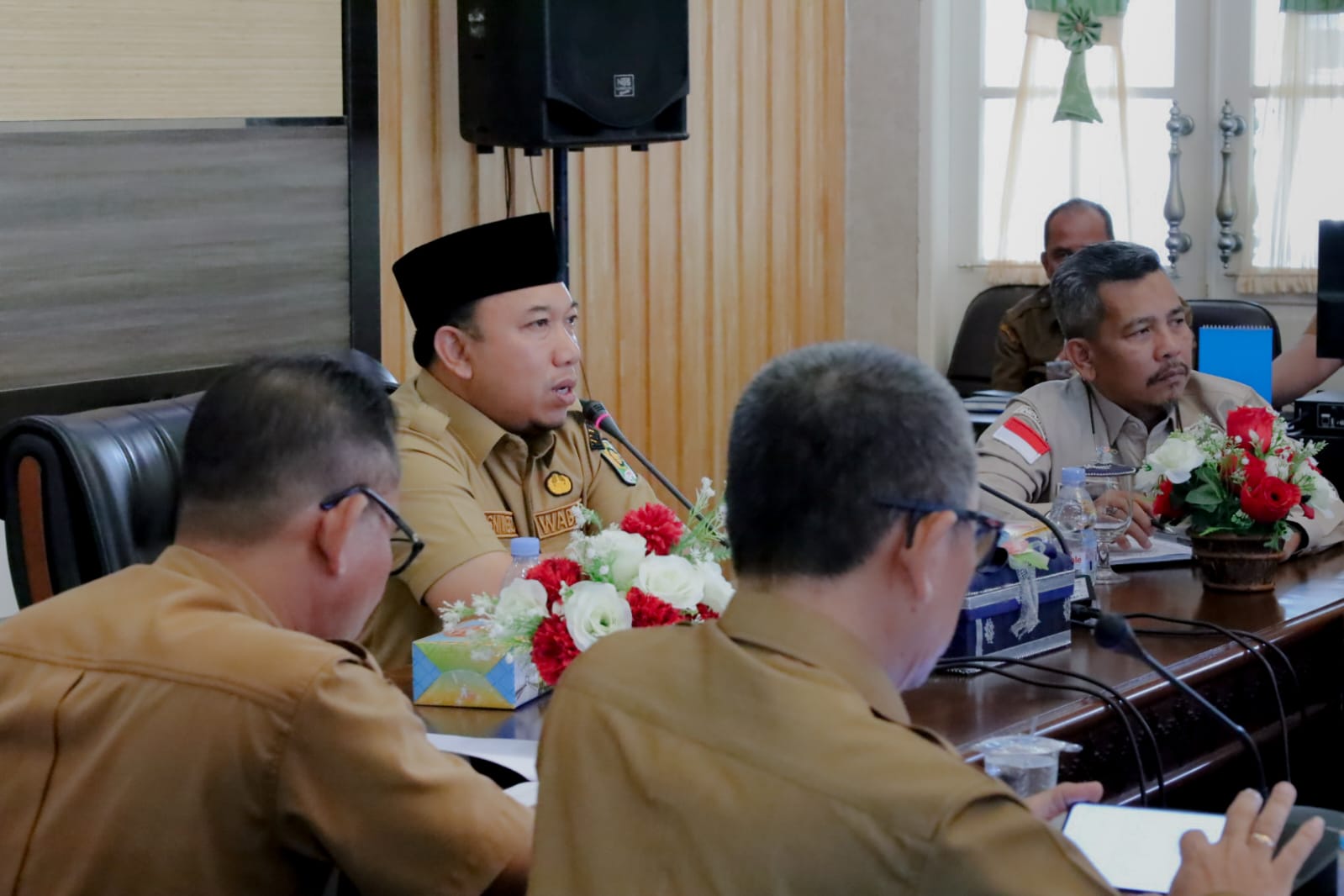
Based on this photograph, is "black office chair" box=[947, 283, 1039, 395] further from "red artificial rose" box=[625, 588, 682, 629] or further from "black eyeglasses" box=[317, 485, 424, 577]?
"black eyeglasses" box=[317, 485, 424, 577]

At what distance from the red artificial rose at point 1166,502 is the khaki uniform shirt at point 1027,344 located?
2.27 meters

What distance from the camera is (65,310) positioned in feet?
10.3

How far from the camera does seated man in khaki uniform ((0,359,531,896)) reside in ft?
4.08

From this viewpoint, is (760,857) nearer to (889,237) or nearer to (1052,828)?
(1052,828)

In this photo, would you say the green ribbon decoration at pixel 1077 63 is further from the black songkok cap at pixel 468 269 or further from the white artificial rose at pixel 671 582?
the white artificial rose at pixel 671 582

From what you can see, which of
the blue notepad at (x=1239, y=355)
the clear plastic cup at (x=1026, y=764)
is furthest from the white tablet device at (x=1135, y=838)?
the blue notepad at (x=1239, y=355)

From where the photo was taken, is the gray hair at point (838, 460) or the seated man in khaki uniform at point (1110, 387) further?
the seated man in khaki uniform at point (1110, 387)

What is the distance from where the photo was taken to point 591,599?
1.81 meters

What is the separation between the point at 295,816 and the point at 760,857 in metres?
0.42

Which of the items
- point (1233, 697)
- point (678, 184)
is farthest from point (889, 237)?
point (1233, 697)

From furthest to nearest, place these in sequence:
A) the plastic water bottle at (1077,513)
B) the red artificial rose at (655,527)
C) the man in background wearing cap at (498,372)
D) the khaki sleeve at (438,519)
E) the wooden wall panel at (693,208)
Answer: the wooden wall panel at (693,208) < the man in background wearing cap at (498,372) < the plastic water bottle at (1077,513) < the khaki sleeve at (438,519) < the red artificial rose at (655,527)

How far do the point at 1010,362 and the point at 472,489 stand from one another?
2730 mm

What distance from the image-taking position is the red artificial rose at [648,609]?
5.98 feet

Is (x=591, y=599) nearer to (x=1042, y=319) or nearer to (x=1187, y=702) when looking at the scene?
(x=1187, y=702)
